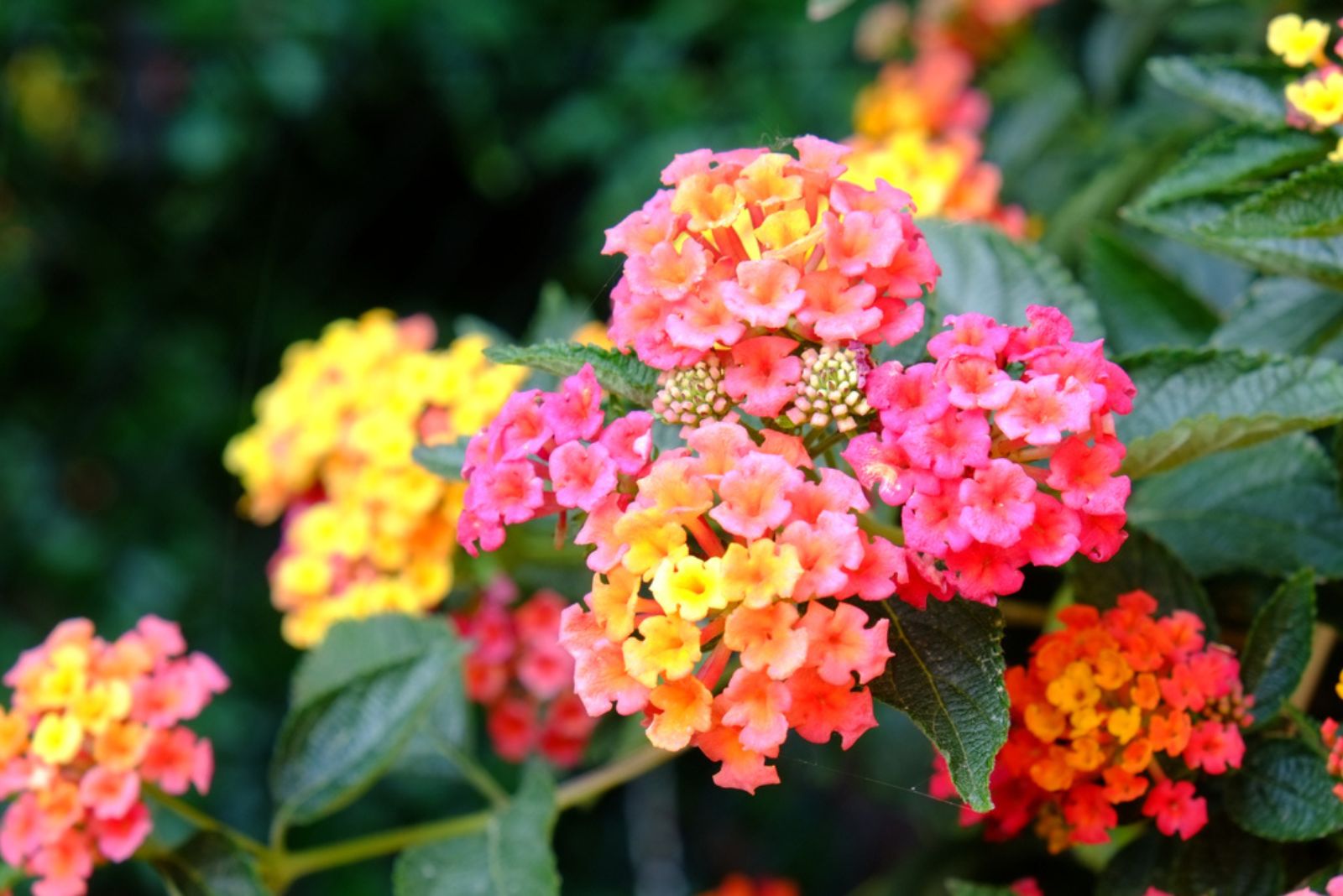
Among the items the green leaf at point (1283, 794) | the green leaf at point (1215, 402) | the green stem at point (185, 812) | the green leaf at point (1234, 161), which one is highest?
the green stem at point (185, 812)

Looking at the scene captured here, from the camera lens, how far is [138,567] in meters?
1.80

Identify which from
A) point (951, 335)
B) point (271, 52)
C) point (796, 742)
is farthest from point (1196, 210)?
point (271, 52)

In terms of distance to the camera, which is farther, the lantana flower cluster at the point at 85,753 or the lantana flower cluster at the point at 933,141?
the lantana flower cluster at the point at 933,141

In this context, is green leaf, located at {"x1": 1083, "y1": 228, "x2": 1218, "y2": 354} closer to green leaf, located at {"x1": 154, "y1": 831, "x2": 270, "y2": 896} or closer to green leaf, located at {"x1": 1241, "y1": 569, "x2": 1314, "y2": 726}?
green leaf, located at {"x1": 1241, "y1": 569, "x2": 1314, "y2": 726}

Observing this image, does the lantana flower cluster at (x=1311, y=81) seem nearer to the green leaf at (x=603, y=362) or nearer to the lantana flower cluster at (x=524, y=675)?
the green leaf at (x=603, y=362)

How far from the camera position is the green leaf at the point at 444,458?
27.7 inches

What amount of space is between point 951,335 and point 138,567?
5.08ft

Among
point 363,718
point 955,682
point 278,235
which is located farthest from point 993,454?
point 278,235

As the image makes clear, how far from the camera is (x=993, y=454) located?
0.52 m

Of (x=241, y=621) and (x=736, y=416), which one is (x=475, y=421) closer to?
(x=736, y=416)

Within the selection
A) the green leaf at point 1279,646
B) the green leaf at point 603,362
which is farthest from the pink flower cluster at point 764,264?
the green leaf at point 1279,646

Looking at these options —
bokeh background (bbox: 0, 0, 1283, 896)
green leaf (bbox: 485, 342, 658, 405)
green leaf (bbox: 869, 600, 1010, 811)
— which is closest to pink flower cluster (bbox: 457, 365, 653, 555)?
green leaf (bbox: 485, 342, 658, 405)

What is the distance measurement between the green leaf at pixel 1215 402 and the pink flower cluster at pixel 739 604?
0.16 meters

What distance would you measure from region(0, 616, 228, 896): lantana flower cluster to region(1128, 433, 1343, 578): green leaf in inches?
20.9
